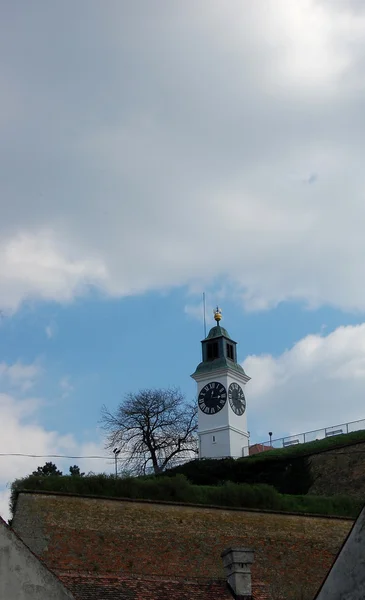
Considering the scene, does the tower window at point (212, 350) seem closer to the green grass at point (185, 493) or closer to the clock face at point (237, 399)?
the clock face at point (237, 399)

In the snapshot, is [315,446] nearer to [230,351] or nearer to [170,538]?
[230,351]

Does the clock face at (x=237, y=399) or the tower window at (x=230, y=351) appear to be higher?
the tower window at (x=230, y=351)

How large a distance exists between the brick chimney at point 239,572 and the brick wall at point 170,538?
8.45 metres

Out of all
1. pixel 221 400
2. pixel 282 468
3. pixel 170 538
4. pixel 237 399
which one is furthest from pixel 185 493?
pixel 237 399

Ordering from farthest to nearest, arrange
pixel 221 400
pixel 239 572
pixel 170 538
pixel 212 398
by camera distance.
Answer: pixel 212 398 < pixel 221 400 < pixel 170 538 < pixel 239 572

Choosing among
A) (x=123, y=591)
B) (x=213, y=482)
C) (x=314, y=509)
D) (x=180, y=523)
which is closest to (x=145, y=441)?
(x=213, y=482)

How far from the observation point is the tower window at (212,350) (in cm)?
5844

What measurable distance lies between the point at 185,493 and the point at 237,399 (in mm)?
24266

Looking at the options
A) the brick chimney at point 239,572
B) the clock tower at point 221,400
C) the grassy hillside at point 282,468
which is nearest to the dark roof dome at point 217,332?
the clock tower at point 221,400

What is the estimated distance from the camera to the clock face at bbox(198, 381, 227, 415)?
5559 centimetres

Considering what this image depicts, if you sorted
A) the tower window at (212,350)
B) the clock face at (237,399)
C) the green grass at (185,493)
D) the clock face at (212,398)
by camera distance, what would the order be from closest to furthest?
1. the green grass at (185,493)
2. the clock face at (212,398)
3. the clock face at (237,399)
4. the tower window at (212,350)

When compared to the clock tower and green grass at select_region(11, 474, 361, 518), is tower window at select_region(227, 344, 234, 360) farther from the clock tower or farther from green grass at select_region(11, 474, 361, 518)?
green grass at select_region(11, 474, 361, 518)

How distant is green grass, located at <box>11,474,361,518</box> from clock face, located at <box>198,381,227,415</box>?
19731mm

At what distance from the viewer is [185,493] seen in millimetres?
32656
